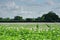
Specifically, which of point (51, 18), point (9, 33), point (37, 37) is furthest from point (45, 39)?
point (51, 18)

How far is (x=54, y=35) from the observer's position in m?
5.34

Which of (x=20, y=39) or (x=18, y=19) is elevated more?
(x=18, y=19)

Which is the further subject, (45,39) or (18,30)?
(18,30)

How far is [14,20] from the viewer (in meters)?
9.55

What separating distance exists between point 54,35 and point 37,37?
574 mm

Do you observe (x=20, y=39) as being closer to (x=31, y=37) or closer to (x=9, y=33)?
(x=31, y=37)

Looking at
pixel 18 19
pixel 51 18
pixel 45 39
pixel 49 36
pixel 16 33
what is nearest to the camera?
pixel 45 39

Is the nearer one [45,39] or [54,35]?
[45,39]

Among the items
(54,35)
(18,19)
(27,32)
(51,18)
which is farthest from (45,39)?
(51,18)

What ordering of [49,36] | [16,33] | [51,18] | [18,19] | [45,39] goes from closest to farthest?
[45,39] < [49,36] < [16,33] < [18,19] < [51,18]

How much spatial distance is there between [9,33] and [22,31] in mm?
380

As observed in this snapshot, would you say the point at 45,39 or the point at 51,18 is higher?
the point at 51,18

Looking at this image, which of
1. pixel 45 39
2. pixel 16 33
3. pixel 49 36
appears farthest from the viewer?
pixel 16 33

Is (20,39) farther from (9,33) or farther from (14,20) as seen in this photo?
(14,20)
